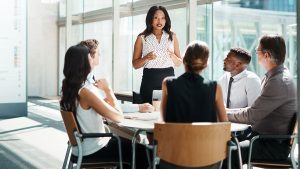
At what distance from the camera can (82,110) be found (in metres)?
3.10

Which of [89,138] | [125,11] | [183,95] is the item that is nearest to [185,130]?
[183,95]

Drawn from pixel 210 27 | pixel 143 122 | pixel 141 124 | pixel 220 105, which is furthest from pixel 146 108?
pixel 210 27

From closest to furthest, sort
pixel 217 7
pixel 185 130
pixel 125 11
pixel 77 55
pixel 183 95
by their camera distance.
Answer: pixel 185 130, pixel 183 95, pixel 77 55, pixel 217 7, pixel 125 11

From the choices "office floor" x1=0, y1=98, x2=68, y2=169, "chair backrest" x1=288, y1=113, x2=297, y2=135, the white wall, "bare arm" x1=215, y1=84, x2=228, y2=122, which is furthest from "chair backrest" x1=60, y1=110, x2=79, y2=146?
the white wall

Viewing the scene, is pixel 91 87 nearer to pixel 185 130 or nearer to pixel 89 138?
pixel 89 138

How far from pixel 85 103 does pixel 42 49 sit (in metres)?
11.3

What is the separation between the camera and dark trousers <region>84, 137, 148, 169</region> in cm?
315

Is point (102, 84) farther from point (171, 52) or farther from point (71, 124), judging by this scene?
point (171, 52)

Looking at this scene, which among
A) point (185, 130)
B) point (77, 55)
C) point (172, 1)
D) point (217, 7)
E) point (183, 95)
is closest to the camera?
point (185, 130)

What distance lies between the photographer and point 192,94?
2.72m

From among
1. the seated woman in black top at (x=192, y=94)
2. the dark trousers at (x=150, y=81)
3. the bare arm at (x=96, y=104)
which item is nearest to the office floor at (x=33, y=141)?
the dark trousers at (x=150, y=81)

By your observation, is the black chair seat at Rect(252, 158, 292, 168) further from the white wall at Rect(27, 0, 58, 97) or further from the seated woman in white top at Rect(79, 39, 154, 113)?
the white wall at Rect(27, 0, 58, 97)

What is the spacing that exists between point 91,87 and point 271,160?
1246 mm

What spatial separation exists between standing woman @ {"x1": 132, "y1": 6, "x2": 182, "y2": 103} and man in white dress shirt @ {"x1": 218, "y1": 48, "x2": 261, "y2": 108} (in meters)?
0.96
